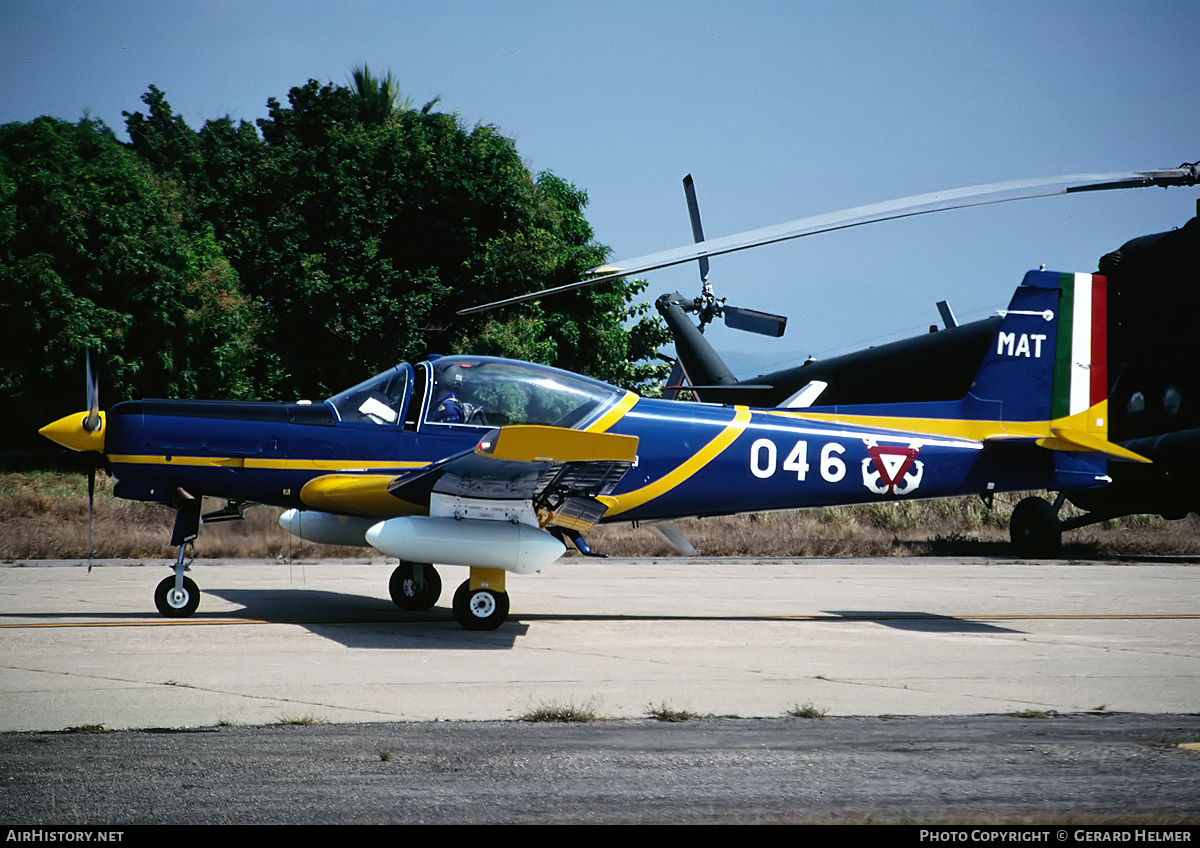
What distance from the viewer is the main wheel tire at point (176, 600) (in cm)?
870

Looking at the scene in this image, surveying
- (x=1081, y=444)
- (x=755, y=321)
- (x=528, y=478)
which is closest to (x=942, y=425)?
(x=1081, y=444)

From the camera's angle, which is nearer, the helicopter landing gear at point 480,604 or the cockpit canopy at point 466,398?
the helicopter landing gear at point 480,604

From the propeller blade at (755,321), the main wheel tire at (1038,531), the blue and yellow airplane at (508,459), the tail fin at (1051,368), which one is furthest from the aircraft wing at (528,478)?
the propeller blade at (755,321)

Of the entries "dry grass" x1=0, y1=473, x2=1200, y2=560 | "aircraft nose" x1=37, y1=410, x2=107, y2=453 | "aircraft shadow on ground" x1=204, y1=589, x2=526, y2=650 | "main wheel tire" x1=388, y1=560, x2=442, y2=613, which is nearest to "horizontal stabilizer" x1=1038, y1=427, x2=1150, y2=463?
"aircraft shadow on ground" x1=204, y1=589, x2=526, y2=650

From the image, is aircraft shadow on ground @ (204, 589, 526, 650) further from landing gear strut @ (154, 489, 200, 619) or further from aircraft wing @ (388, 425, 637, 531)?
aircraft wing @ (388, 425, 637, 531)

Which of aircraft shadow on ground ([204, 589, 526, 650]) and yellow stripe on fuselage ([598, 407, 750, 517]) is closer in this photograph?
aircraft shadow on ground ([204, 589, 526, 650])

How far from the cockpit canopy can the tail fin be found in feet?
14.3

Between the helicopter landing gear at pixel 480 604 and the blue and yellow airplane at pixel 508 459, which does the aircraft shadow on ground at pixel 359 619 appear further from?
the blue and yellow airplane at pixel 508 459

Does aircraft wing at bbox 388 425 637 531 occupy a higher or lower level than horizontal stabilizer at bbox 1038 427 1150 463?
lower

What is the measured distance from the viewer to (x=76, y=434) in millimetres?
8633

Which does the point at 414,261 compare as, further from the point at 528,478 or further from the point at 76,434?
the point at 528,478

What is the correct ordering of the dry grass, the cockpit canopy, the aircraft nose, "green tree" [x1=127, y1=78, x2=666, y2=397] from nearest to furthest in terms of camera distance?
1. the aircraft nose
2. the cockpit canopy
3. the dry grass
4. "green tree" [x1=127, y1=78, x2=666, y2=397]

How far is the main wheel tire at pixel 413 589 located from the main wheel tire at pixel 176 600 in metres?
1.78

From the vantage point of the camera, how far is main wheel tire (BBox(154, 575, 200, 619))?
870 cm
